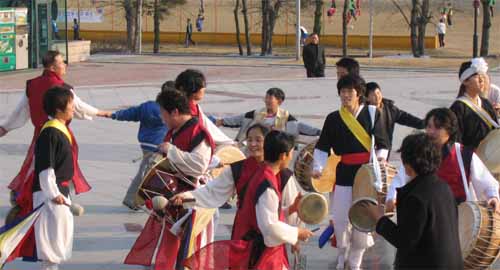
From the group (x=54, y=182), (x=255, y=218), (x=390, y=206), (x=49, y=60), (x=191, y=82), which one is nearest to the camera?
(x=255, y=218)

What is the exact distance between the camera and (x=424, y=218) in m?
4.99

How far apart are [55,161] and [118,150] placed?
6903mm

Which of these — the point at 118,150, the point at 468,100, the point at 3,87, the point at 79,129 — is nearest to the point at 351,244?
the point at 468,100

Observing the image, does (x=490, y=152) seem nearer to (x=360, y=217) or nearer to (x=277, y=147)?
(x=360, y=217)

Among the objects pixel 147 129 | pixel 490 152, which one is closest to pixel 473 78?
pixel 490 152

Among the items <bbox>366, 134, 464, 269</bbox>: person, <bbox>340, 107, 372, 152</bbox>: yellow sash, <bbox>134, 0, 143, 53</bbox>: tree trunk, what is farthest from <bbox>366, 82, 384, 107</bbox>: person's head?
<bbox>134, 0, 143, 53</bbox>: tree trunk

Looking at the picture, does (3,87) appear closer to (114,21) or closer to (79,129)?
(79,129)

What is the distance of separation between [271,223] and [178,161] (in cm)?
144

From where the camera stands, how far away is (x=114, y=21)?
58156mm

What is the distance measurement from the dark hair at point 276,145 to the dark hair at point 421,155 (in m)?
0.80

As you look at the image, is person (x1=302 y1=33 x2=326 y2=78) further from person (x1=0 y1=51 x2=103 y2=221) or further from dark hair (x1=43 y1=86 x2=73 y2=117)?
dark hair (x1=43 y1=86 x2=73 y2=117)

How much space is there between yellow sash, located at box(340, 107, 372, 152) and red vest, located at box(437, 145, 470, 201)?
1.15m

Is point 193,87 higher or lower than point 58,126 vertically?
higher

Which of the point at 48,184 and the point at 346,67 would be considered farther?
the point at 346,67
